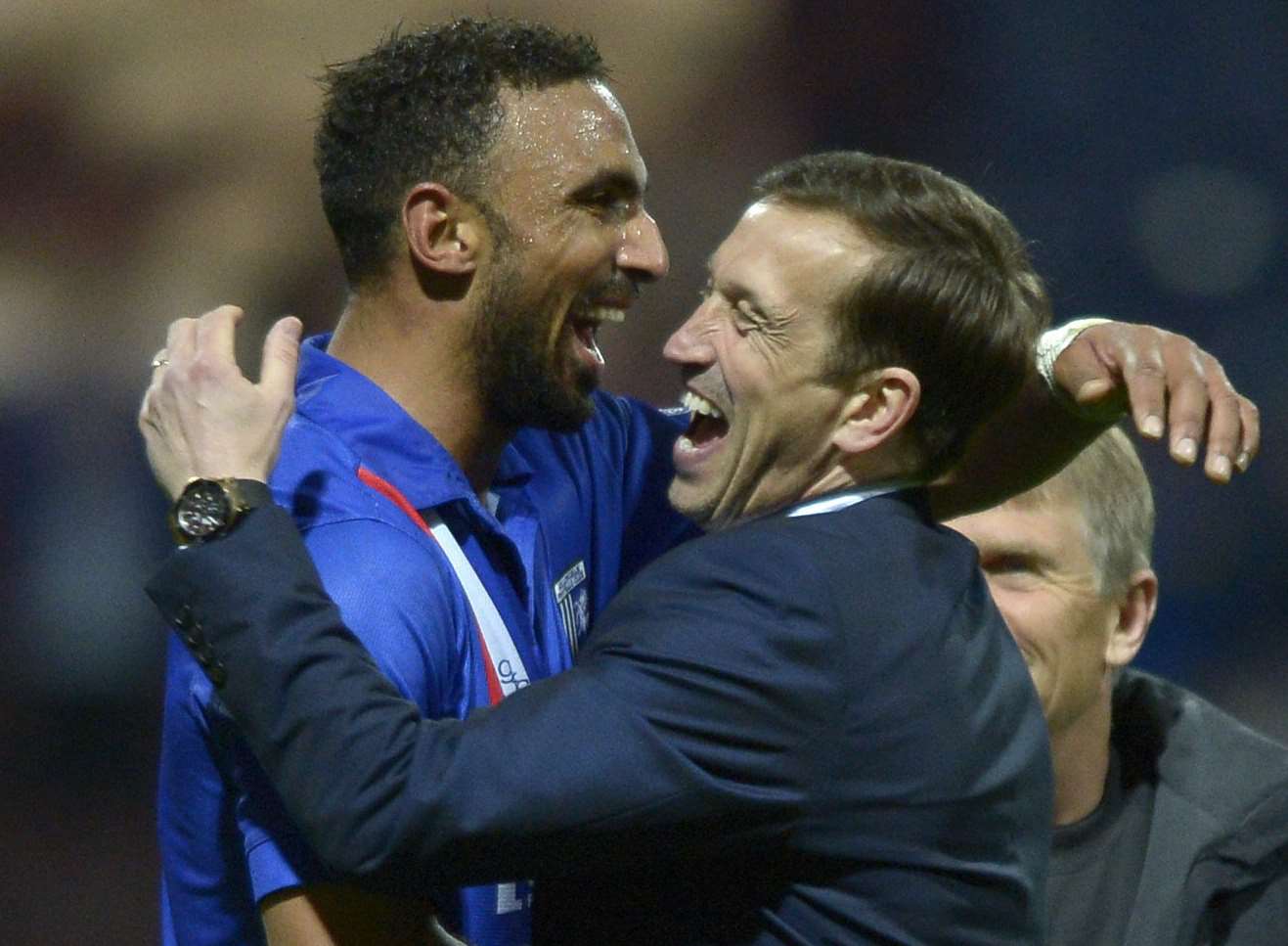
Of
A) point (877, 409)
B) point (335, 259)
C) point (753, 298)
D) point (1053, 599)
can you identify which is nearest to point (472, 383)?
point (753, 298)

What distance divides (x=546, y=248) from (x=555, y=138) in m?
0.12

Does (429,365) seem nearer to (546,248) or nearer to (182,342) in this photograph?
(546,248)

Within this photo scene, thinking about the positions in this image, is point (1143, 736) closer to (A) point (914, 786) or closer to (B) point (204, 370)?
(A) point (914, 786)

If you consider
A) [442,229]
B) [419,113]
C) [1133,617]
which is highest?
[419,113]

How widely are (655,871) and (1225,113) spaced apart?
3266 mm

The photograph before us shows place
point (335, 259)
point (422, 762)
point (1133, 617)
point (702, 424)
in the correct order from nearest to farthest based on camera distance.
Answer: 1. point (422, 762)
2. point (702, 424)
3. point (1133, 617)
4. point (335, 259)

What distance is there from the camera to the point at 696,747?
4.62 feet

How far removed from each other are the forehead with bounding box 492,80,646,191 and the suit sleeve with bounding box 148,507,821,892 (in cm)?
66

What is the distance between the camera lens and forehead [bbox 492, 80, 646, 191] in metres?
1.97

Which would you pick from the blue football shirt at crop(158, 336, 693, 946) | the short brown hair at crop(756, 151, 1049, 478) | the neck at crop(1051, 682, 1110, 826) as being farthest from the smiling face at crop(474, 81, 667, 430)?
the neck at crop(1051, 682, 1110, 826)

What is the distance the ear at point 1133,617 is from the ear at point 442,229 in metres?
0.97

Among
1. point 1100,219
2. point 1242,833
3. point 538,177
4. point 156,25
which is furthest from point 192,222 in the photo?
point 1242,833

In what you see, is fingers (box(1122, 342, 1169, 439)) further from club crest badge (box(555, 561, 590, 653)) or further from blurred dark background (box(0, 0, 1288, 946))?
blurred dark background (box(0, 0, 1288, 946))

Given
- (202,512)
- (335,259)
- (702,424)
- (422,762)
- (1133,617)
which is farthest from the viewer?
(335,259)
